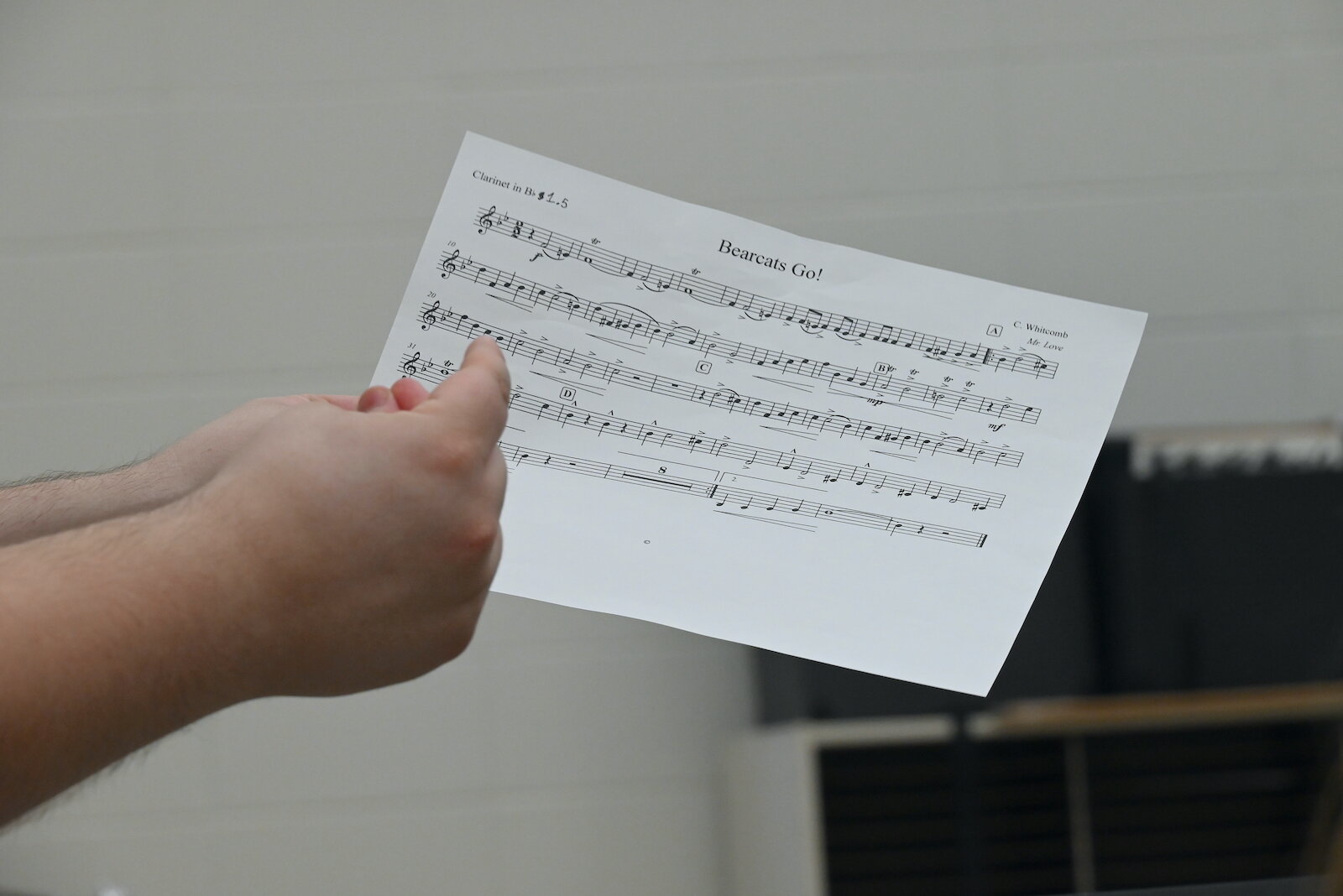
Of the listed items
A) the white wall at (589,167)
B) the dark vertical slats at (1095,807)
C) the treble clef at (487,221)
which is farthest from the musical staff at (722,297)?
the white wall at (589,167)

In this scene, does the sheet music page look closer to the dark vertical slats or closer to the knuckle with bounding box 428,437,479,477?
the knuckle with bounding box 428,437,479,477

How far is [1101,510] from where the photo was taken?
1438 millimetres

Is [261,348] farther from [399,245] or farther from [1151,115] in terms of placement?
[1151,115]

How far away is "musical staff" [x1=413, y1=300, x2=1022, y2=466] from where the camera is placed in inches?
20.0

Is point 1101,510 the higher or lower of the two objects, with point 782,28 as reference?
lower

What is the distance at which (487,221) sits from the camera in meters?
0.52

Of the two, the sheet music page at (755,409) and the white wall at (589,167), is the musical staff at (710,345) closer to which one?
the sheet music page at (755,409)

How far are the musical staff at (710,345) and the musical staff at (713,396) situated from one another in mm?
13

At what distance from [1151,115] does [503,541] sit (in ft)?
4.65

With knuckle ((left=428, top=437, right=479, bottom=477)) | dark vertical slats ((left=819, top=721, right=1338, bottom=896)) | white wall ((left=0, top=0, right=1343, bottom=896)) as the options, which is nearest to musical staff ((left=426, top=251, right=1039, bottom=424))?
knuckle ((left=428, top=437, right=479, bottom=477))

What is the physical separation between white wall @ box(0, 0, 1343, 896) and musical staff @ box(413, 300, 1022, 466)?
3.63 feet

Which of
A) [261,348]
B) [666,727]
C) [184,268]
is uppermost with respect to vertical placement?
[184,268]

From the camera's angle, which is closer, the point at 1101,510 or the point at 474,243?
the point at 474,243

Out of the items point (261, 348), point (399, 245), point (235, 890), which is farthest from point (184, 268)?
point (235, 890)
